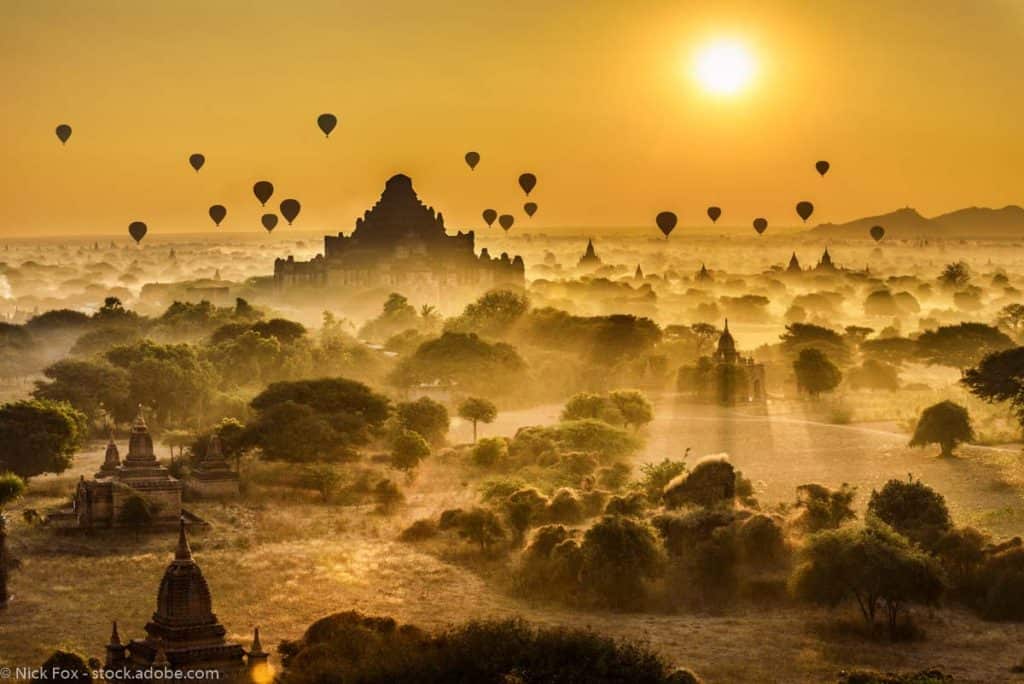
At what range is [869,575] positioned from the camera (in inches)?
1863

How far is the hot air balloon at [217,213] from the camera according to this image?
18862cm

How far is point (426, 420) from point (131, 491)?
18653mm

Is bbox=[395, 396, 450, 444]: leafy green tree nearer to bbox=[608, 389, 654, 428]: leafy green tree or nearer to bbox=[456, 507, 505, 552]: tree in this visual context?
bbox=[608, 389, 654, 428]: leafy green tree

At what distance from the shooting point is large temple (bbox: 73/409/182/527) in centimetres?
5697

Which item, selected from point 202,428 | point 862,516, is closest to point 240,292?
point 202,428

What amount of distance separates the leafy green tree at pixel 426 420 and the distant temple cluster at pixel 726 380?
14729 mm

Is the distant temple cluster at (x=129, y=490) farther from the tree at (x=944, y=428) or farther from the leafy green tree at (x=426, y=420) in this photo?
the tree at (x=944, y=428)

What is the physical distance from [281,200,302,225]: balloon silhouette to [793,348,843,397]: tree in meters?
91.0

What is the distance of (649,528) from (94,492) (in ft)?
50.3

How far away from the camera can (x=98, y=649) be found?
43.3 m

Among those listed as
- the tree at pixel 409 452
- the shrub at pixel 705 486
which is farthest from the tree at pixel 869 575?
the tree at pixel 409 452

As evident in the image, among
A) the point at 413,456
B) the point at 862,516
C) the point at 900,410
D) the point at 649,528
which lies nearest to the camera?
the point at 649,528

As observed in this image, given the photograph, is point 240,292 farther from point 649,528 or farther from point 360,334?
point 649,528

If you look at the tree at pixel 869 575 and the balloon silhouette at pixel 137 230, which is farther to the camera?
the balloon silhouette at pixel 137 230
